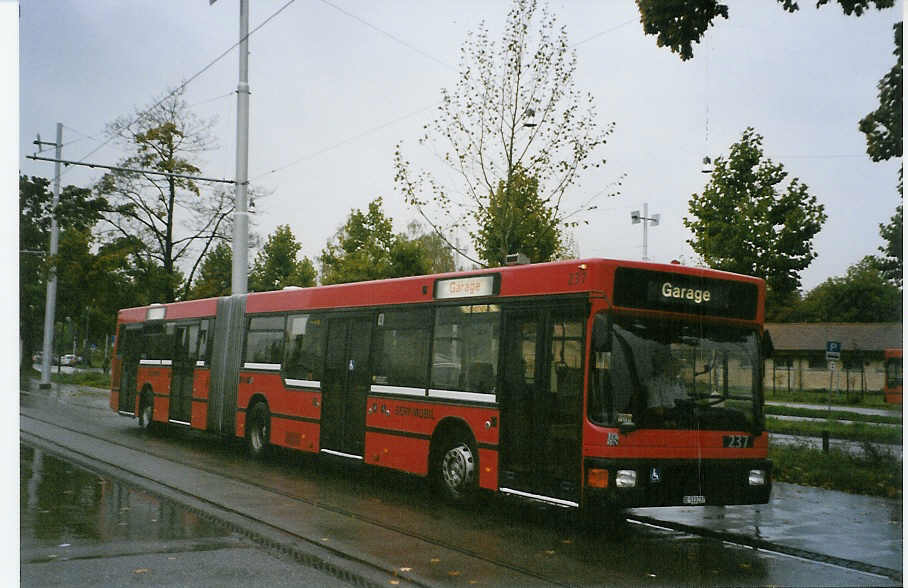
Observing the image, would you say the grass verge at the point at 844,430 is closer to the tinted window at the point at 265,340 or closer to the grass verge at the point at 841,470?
the grass verge at the point at 841,470

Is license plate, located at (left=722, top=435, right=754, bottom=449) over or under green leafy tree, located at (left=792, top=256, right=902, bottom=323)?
under

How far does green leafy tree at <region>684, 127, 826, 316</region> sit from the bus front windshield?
3.67 feet

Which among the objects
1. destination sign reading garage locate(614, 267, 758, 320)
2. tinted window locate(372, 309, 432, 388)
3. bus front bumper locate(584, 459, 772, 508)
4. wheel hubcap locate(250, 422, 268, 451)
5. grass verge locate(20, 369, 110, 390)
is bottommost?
wheel hubcap locate(250, 422, 268, 451)

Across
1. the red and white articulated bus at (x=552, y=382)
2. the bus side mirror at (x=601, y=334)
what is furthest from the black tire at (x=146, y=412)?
the bus side mirror at (x=601, y=334)

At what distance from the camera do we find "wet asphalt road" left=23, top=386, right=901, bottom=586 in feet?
23.5

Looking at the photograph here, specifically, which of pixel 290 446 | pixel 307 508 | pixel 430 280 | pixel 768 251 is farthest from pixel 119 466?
pixel 768 251

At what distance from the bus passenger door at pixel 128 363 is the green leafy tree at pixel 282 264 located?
3240 millimetres

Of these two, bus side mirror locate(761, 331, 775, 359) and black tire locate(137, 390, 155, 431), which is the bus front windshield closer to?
bus side mirror locate(761, 331, 775, 359)

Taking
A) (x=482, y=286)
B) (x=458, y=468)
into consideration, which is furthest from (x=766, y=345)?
(x=458, y=468)

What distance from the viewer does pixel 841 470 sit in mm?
12094

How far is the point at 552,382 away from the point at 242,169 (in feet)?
24.9

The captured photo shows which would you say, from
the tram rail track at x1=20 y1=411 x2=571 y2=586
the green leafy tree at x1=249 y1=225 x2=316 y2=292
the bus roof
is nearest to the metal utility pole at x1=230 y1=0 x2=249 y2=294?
the green leafy tree at x1=249 y1=225 x2=316 y2=292

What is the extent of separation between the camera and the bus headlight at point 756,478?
28.4 feet

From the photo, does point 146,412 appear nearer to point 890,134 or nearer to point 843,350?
point 843,350
